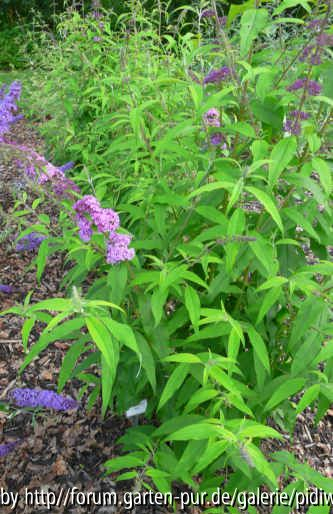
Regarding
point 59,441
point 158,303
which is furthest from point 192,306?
point 59,441

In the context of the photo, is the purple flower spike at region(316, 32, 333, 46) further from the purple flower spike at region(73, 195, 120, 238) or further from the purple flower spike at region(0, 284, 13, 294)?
the purple flower spike at region(0, 284, 13, 294)

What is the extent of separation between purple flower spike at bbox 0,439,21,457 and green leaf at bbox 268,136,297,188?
1924 millimetres

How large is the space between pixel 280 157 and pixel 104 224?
64cm

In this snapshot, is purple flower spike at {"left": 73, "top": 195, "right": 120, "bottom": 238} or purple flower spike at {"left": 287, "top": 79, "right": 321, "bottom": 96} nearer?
purple flower spike at {"left": 73, "top": 195, "right": 120, "bottom": 238}

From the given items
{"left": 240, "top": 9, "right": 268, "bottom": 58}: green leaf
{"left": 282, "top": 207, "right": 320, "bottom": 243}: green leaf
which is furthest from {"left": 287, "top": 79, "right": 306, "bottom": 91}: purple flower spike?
{"left": 282, "top": 207, "right": 320, "bottom": 243}: green leaf

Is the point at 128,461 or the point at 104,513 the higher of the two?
the point at 128,461

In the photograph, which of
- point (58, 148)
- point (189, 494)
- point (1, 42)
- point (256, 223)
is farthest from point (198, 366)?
point (1, 42)

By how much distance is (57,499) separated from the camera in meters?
2.20

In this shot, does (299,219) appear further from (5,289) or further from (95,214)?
(5,289)

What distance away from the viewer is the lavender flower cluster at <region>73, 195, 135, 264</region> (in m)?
1.49

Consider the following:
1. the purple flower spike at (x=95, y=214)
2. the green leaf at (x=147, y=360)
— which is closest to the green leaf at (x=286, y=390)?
the green leaf at (x=147, y=360)

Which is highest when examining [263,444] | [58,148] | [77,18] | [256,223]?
[77,18]

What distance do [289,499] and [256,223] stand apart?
107cm

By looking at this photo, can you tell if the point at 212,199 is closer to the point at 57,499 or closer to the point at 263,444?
the point at 263,444
